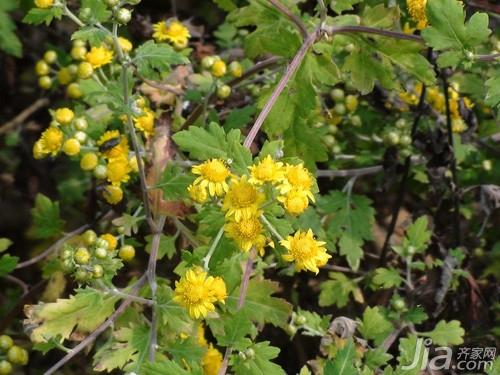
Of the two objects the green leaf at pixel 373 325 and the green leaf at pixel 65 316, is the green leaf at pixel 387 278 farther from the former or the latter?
the green leaf at pixel 65 316

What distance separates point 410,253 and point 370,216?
12.5 inches

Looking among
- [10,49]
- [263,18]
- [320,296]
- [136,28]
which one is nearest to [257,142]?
[263,18]

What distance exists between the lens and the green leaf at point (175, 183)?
232 cm

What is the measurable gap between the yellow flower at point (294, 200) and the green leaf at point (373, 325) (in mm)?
804

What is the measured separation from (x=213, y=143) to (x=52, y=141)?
81 centimetres

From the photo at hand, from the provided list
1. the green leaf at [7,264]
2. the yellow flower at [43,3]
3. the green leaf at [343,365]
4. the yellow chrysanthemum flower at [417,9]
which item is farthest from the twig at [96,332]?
the yellow chrysanthemum flower at [417,9]

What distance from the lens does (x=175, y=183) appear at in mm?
2352

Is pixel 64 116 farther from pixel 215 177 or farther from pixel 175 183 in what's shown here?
pixel 215 177

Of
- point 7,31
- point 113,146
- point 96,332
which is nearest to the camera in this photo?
point 96,332

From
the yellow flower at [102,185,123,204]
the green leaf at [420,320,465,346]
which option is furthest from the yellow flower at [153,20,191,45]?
the green leaf at [420,320,465,346]

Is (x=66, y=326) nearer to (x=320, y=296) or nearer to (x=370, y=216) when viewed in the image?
(x=320, y=296)

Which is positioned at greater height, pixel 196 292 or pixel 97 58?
pixel 97 58
